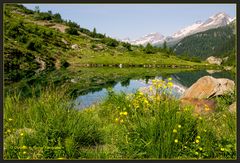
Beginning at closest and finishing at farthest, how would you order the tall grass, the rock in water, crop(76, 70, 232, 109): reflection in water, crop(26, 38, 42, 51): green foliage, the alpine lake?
the tall grass → crop(76, 70, 232, 109): reflection in water → the rock in water → the alpine lake → crop(26, 38, 42, 51): green foliage

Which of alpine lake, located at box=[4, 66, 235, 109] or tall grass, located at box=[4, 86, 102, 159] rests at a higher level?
tall grass, located at box=[4, 86, 102, 159]

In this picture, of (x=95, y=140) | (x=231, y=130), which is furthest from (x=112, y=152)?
(x=231, y=130)

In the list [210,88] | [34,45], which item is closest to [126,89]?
[210,88]

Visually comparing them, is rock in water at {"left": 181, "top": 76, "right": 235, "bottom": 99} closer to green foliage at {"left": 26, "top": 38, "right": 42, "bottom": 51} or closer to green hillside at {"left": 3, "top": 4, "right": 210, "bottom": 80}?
green hillside at {"left": 3, "top": 4, "right": 210, "bottom": 80}

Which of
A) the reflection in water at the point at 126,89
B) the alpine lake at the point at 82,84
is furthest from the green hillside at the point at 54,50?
the reflection in water at the point at 126,89

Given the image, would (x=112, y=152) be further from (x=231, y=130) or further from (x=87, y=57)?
(x=87, y=57)

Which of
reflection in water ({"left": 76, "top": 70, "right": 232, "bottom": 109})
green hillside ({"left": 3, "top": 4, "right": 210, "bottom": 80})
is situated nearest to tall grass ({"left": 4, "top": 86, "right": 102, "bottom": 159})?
reflection in water ({"left": 76, "top": 70, "right": 232, "bottom": 109})

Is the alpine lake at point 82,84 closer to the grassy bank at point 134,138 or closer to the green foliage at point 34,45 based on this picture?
the grassy bank at point 134,138

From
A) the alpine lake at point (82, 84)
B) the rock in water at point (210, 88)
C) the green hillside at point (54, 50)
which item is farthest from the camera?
the green hillside at point (54, 50)

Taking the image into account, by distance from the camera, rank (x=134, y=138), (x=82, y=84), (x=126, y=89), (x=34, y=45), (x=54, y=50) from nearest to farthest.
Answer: (x=134, y=138) → (x=126, y=89) → (x=82, y=84) → (x=34, y=45) → (x=54, y=50)

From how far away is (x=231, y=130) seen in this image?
35.7ft

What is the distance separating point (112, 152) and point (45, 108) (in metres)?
2.78

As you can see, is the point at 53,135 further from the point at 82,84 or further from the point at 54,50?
the point at 54,50

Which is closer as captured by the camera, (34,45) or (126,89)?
(126,89)
